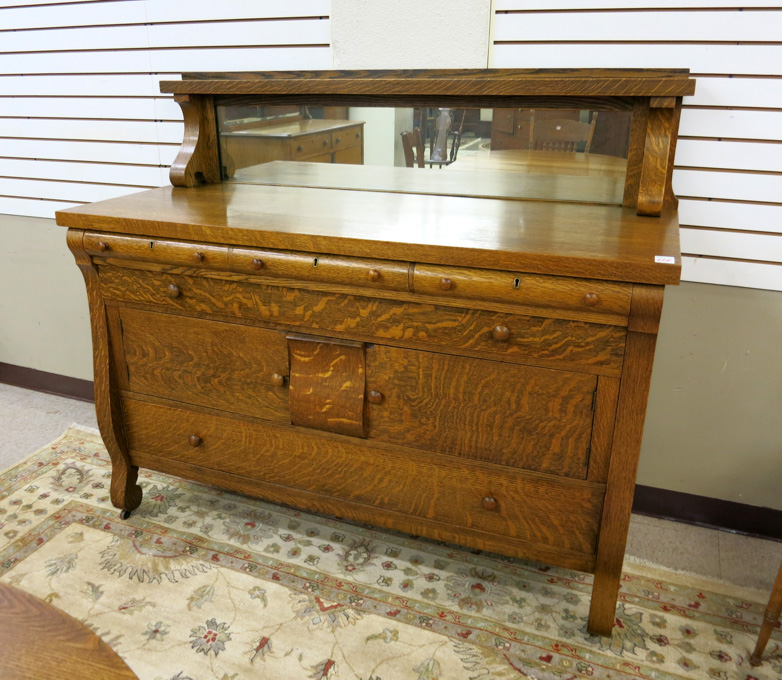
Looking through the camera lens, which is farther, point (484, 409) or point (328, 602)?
point (328, 602)

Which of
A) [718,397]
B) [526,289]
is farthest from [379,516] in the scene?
[718,397]

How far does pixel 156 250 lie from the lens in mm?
1976

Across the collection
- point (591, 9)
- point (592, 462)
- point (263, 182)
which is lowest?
point (592, 462)

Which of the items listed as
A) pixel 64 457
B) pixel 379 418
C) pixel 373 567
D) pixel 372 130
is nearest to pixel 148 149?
pixel 372 130

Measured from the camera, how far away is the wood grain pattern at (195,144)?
2.40 meters

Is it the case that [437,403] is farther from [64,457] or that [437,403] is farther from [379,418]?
[64,457]

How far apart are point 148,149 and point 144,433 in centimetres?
125

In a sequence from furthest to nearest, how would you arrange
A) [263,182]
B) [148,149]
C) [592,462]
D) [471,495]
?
[148,149] < [263,182] < [471,495] < [592,462]

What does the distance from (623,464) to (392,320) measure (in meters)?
A: 0.72

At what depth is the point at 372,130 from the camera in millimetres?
2316

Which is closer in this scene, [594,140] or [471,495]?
[471,495]

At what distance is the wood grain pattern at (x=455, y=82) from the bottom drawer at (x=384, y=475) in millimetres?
1141

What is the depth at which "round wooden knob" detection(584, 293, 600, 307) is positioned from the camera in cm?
156

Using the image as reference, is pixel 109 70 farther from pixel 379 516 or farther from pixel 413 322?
pixel 379 516
